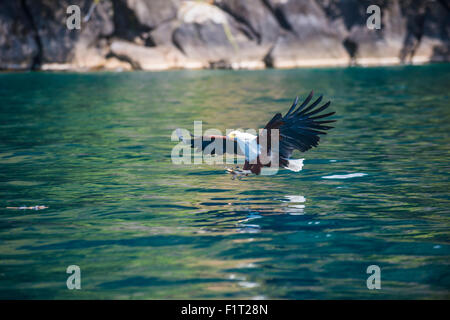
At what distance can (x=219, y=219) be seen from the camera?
6.00 m

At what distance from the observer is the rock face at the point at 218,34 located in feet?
139

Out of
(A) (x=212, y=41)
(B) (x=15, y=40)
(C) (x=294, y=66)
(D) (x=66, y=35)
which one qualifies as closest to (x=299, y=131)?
(C) (x=294, y=66)

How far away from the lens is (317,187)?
290 inches

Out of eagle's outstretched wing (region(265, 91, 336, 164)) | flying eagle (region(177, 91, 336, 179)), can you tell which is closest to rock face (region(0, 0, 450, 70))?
flying eagle (region(177, 91, 336, 179))

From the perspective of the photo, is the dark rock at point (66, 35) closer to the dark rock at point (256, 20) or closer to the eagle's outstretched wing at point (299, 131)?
the dark rock at point (256, 20)

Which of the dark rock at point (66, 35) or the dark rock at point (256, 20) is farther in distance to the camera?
the dark rock at point (256, 20)

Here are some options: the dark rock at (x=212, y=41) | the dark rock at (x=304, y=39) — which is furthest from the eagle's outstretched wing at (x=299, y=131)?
the dark rock at (x=212, y=41)

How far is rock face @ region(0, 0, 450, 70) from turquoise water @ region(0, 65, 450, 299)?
3163 centimetres

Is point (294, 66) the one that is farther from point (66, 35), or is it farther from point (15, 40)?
point (15, 40)

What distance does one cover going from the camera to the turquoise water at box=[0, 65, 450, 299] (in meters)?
4.43

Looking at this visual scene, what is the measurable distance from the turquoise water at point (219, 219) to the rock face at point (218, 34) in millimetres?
31630

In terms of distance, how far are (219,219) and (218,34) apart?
129 feet

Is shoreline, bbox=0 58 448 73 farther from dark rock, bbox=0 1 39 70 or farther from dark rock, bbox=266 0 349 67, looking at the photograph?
dark rock, bbox=0 1 39 70
